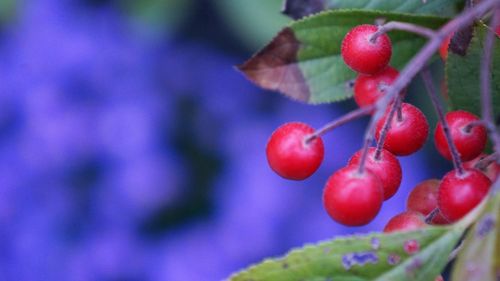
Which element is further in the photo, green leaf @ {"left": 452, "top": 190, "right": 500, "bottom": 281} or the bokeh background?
the bokeh background

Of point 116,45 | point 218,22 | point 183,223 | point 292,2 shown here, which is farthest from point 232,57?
point 292,2

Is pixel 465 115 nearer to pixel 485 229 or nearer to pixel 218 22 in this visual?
pixel 485 229

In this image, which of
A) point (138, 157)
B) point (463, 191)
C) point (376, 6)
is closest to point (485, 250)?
point (463, 191)

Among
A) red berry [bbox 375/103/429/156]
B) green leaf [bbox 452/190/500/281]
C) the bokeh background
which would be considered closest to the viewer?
green leaf [bbox 452/190/500/281]

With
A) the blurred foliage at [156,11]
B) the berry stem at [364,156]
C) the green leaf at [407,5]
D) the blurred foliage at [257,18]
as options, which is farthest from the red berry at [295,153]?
the blurred foliage at [156,11]

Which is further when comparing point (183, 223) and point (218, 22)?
point (218, 22)

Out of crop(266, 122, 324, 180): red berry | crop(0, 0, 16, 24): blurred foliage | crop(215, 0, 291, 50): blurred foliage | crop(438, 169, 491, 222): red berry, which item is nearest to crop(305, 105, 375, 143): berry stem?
crop(266, 122, 324, 180): red berry

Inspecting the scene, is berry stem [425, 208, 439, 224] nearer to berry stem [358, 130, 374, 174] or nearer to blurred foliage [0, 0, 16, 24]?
berry stem [358, 130, 374, 174]

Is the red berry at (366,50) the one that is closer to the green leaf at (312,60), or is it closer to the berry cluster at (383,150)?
the berry cluster at (383,150)
